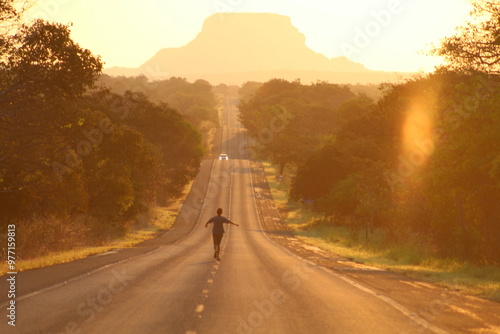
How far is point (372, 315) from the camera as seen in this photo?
39.0 ft

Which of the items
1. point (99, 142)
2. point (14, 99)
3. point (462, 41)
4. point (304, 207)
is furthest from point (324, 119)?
point (14, 99)

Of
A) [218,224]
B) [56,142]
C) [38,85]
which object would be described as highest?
[38,85]

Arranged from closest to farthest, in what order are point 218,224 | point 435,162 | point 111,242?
point 218,224 → point 435,162 → point 111,242

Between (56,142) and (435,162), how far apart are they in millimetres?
16134

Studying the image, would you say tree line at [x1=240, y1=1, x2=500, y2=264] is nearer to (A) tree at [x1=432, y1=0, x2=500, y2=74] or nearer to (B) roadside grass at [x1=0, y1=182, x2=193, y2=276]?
(A) tree at [x1=432, y1=0, x2=500, y2=74]

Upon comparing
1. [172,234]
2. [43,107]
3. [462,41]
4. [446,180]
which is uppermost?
[462,41]

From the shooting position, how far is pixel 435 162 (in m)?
28.6

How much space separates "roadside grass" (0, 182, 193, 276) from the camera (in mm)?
23417

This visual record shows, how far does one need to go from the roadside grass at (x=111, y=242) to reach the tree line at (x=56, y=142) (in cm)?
127

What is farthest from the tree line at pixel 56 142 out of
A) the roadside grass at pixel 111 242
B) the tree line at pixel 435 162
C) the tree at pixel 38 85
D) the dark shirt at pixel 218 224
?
the tree line at pixel 435 162

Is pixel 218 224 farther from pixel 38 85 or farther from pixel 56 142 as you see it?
pixel 38 85

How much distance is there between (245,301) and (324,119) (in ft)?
356

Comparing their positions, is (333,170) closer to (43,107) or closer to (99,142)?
(99,142)

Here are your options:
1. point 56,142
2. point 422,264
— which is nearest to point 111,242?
point 56,142
